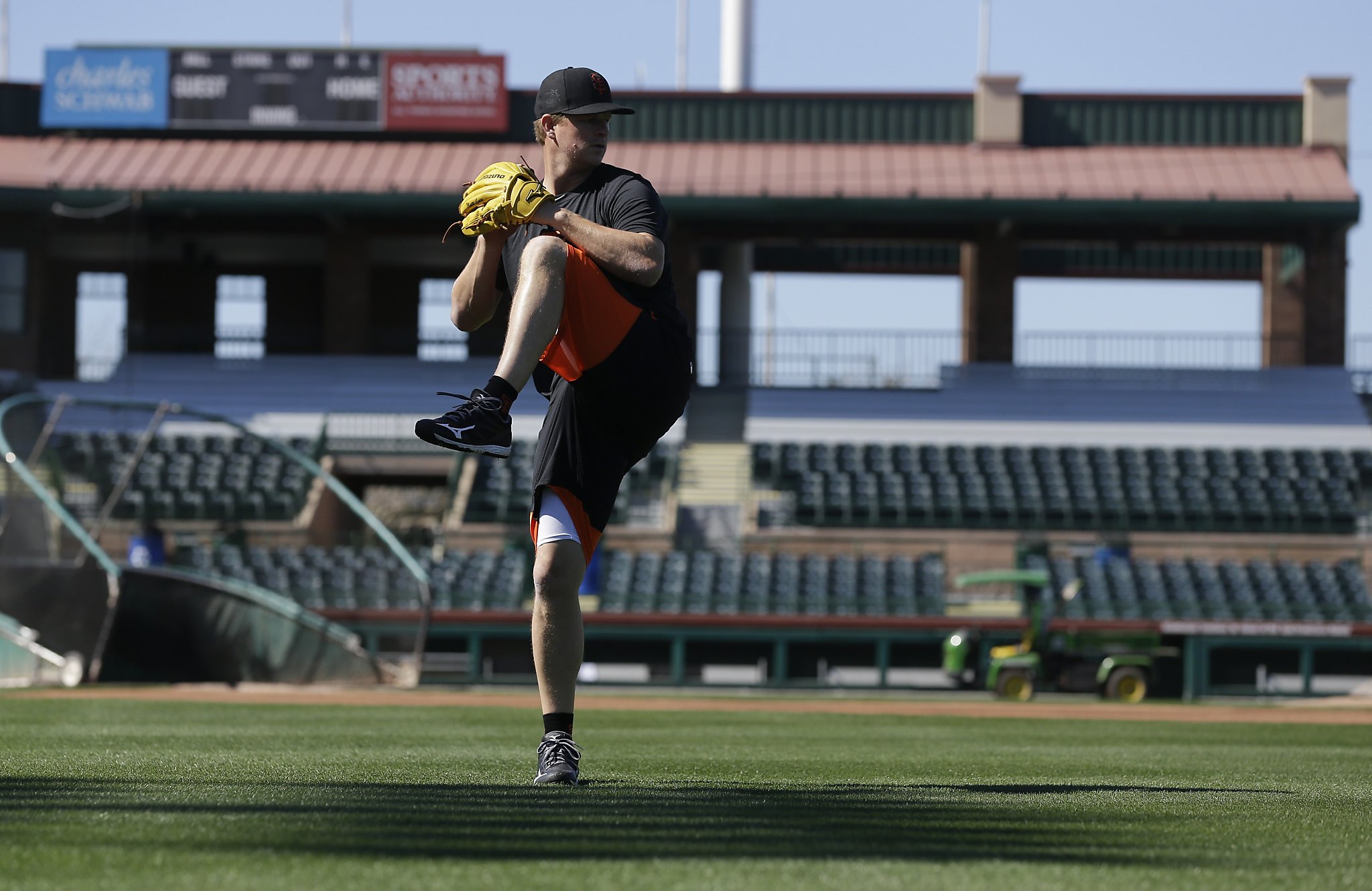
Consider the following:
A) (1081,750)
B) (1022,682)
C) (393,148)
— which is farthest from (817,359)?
(1081,750)

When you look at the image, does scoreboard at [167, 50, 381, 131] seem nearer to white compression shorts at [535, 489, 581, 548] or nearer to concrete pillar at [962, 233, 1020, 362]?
concrete pillar at [962, 233, 1020, 362]

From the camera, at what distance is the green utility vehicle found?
20484 millimetres

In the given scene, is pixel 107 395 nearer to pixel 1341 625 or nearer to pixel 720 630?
pixel 720 630

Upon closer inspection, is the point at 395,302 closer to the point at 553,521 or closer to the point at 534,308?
the point at 553,521

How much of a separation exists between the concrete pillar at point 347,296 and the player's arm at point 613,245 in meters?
28.2

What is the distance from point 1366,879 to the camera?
312 centimetres

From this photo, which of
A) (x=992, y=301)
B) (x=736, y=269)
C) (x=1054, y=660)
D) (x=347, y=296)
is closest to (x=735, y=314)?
(x=736, y=269)

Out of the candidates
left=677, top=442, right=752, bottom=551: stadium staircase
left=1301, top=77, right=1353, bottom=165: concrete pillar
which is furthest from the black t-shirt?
left=1301, top=77, right=1353, bottom=165: concrete pillar

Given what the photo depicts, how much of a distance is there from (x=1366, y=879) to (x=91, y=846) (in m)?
2.38

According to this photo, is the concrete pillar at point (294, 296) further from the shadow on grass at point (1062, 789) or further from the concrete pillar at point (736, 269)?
the shadow on grass at point (1062, 789)

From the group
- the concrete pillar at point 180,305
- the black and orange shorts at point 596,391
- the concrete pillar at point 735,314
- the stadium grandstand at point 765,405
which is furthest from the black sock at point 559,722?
the concrete pillar at point 180,305

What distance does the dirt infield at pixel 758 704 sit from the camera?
1438cm

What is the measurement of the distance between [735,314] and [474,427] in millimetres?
28367

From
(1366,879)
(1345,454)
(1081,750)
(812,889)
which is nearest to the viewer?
(812,889)
